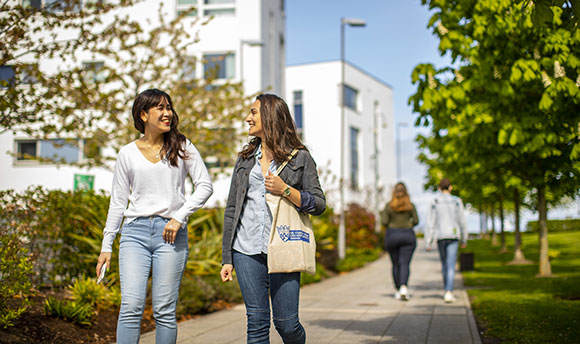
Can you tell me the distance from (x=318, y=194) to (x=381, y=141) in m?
59.1

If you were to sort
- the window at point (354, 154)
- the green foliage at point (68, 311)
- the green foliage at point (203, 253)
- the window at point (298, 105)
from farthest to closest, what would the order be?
the window at point (298, 105), the window at point (354, 154), the green foliage at point (203, 253), the green foliage at point (68, 311)

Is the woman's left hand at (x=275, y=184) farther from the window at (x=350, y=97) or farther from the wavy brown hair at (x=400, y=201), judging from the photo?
the window at (x=350, y=97)

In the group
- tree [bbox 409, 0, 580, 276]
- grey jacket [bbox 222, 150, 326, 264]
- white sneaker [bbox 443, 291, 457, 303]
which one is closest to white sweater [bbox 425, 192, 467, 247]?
→ white sneaker [bbox 443, 291, 457, 303]

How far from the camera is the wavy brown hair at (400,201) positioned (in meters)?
10.9

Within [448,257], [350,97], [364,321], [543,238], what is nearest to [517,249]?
[543,238]

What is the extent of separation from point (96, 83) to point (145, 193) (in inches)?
302

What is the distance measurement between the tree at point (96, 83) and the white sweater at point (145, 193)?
10.7 feet

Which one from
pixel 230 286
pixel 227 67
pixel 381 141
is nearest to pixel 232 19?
pixel 227 67

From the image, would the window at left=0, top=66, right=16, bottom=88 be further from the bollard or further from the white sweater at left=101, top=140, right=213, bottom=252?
the bollard

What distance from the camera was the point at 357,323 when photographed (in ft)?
26.9

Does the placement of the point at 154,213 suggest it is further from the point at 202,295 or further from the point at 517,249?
the point at 517,249

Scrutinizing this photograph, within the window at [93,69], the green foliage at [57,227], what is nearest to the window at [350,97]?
the window at [93,69]

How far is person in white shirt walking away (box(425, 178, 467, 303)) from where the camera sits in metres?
10.6

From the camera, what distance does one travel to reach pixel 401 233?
1088cm
